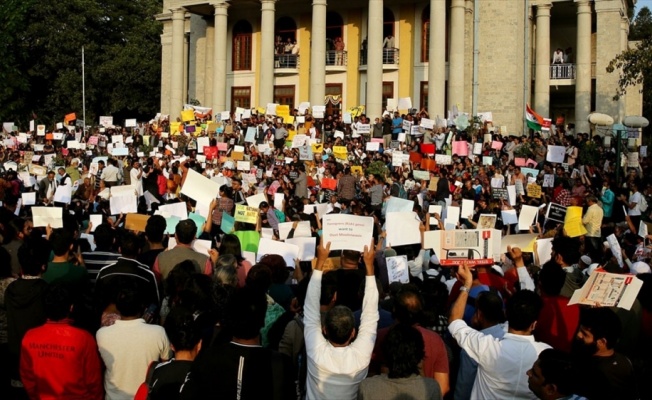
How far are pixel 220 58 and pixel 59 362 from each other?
36.0m

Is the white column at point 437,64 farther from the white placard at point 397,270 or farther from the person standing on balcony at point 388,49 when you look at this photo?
the white placard at point 397,270

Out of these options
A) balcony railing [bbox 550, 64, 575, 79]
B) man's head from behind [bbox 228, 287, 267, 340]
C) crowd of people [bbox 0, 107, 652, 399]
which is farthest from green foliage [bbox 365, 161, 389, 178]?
man's head from behind [bbox 228, 287, 267, 340]

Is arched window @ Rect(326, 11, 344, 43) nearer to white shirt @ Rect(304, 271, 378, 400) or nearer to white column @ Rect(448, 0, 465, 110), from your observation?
white column @ Rect(448, 0, 465, 110)

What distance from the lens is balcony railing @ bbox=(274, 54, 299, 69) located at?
139ft

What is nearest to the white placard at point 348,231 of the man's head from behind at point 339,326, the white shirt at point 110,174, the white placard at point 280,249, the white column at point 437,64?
the man's head from behind at point 339,326

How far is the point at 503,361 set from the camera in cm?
507

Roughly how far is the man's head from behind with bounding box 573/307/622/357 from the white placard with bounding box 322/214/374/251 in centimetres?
209

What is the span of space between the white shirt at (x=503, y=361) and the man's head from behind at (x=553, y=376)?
665mm

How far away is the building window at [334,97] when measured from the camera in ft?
137

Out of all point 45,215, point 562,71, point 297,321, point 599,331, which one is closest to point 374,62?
point 562,71

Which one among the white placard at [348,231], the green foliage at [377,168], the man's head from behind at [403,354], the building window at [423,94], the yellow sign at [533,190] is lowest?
the man's head from behind at [403,354]

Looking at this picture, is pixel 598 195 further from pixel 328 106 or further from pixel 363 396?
pixel 328 106

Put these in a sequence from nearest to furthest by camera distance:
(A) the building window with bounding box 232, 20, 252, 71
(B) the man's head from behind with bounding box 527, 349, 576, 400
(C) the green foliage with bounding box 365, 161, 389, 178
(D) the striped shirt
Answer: (B) the man's head from behind with bounding box 527, 349, 576, 400
(D) the striped shirt
(C) the green foliage with bounding box 365, 161, 389, 178
(A) the building window with bounding box 232, 20, 252, 71

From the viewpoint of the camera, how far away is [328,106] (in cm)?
4172
